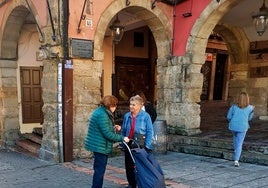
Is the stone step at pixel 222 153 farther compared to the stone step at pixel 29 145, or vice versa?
the stone step at pixel 29 145

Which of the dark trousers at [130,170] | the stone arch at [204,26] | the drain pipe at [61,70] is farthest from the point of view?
the stone arch at [204,26]

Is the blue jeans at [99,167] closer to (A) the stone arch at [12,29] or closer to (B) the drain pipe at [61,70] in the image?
(B) the drain pipe at [61,70]

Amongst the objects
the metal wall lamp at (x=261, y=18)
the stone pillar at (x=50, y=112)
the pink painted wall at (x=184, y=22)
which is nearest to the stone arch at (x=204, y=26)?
the pink painted wall at (x=184, y=22)

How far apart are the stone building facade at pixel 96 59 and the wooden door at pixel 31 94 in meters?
0.18

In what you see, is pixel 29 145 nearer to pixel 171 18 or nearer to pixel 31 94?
pixel 31 94

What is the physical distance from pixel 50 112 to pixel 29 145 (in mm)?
2109

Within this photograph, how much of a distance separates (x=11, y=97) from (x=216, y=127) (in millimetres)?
5938

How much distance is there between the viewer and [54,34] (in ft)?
20.6

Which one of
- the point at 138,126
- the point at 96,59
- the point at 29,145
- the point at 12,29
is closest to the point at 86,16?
the point at 96,59

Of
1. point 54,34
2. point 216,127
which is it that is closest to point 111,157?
point 54,34

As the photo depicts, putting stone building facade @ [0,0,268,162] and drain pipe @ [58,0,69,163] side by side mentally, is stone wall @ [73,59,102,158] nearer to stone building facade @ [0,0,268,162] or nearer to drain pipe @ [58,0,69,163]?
stone building facade @ [0,0,268,162]

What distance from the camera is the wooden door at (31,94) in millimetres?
9344

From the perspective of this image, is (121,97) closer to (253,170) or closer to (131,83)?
(131,83)

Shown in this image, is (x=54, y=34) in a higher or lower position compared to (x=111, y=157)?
higher
